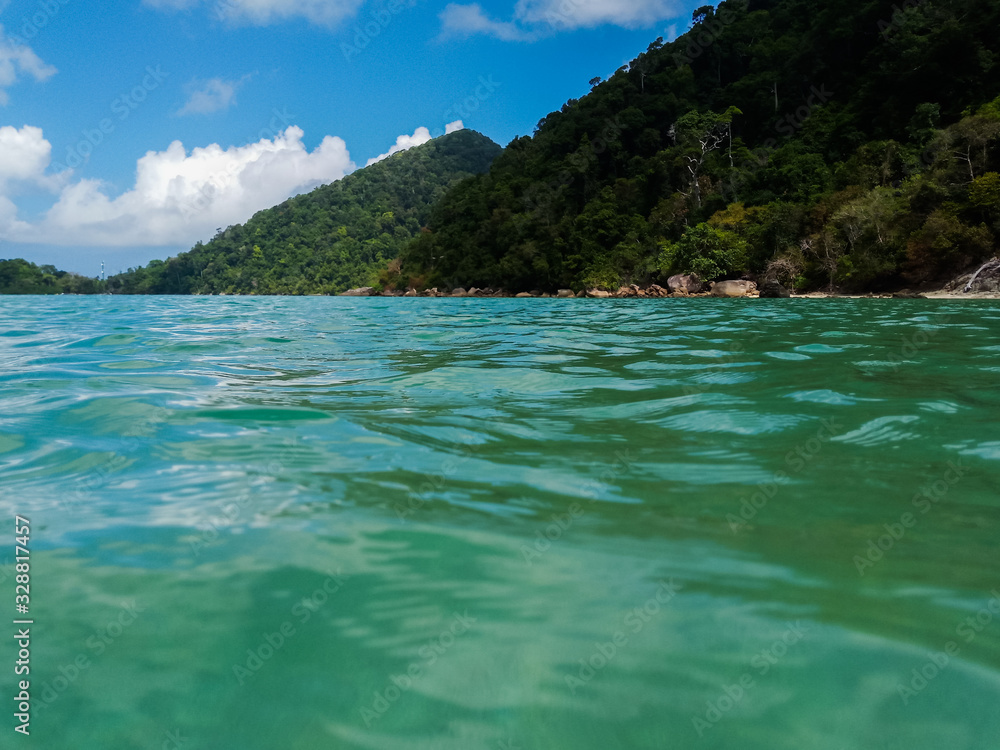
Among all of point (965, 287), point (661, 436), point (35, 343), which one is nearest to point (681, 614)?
point (661, 436)

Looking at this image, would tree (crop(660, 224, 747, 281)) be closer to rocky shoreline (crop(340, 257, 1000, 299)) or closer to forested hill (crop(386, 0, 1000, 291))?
forested hill (crop(386, 0, 1000, 291))

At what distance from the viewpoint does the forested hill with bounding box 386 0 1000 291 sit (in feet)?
95.9

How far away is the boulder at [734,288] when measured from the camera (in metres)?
37.2

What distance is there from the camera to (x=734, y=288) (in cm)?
3769

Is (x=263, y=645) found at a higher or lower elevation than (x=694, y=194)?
lower

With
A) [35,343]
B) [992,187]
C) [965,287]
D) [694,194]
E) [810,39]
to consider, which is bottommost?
[965,287]

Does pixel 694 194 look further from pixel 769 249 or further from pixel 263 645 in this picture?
pixel 263 645

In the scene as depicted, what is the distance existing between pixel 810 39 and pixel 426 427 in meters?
69.5

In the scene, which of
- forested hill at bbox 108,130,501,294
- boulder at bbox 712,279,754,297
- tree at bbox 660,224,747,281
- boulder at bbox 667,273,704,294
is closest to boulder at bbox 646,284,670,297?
boulder at bbox 667,273,704,294

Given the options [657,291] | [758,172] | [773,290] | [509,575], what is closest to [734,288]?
[773,290]

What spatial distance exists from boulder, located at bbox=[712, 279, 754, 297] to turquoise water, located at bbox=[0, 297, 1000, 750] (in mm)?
35565

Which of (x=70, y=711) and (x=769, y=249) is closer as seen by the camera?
(x=70, y=711)

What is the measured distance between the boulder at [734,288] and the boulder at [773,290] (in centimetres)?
82

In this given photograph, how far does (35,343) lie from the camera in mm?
9297
